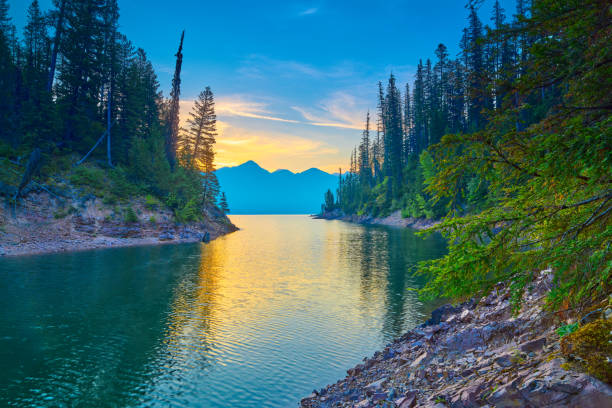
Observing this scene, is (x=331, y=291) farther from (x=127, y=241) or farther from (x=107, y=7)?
(x=107, y=7)

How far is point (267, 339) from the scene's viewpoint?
45.8ft

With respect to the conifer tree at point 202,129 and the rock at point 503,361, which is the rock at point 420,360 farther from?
the conifer tree at point 202,129

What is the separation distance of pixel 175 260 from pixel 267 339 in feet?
71.0

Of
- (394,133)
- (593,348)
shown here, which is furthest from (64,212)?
(394,133)

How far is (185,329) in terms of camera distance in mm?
14984

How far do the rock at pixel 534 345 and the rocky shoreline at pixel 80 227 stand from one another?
3994 cm

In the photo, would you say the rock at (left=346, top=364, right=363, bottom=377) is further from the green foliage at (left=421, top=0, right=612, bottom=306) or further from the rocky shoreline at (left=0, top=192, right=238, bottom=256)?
the rocky shoreline at (left=0, top=192, right=238, bottom=256)

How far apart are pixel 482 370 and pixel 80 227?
43622 millimetres

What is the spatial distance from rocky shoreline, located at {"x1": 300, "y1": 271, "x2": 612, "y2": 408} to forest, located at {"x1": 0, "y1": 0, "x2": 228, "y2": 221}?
41623 mm

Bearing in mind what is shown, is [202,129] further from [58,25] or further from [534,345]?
[534,345]

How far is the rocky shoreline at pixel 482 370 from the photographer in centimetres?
469

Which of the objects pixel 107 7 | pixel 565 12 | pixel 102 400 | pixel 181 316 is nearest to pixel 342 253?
pixel 181 316

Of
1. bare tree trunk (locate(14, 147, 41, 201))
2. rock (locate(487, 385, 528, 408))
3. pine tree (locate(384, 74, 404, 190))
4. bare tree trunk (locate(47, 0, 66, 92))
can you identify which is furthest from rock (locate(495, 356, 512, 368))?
pine tree (locate(384, 74, 404, 190))

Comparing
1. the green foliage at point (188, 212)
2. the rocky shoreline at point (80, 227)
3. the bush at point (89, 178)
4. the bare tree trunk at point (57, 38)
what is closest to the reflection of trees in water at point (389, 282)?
the green foliage at point (188, 212)
